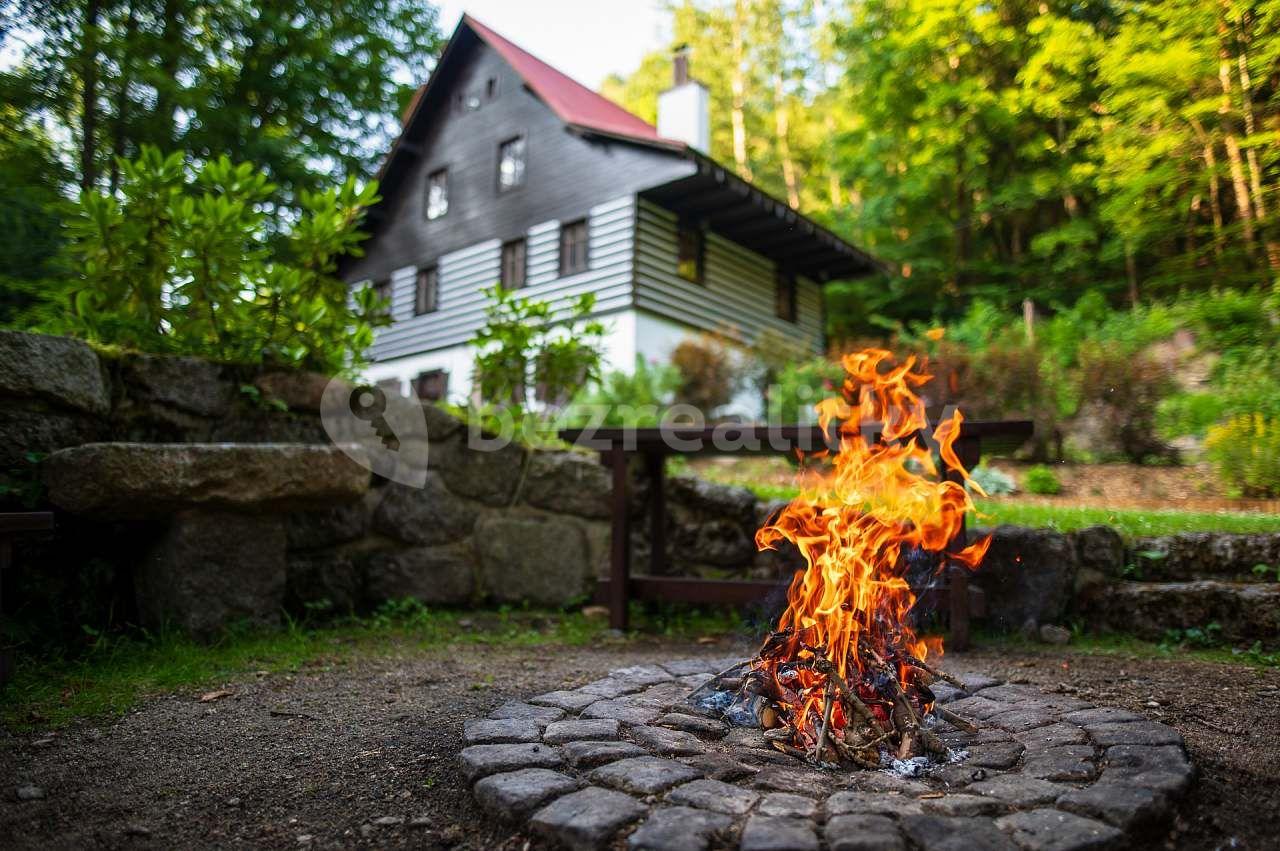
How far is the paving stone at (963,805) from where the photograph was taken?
1.75m

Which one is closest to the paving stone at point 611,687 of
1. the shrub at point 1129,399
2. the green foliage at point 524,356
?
the green foliage at point 524,356

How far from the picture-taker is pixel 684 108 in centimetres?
1419

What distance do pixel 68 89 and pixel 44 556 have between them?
12.2m

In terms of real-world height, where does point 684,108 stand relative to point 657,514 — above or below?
above

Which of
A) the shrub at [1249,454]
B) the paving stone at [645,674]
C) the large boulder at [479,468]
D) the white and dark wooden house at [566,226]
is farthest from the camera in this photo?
the white and dark wooden house at [566,226]

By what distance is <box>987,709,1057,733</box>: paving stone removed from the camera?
7.80 feet

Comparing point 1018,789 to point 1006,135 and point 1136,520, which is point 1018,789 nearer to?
point 1136,520

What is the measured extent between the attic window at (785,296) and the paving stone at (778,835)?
48.4 feet

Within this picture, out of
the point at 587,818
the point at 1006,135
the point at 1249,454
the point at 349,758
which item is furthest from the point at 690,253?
the point at 587,818

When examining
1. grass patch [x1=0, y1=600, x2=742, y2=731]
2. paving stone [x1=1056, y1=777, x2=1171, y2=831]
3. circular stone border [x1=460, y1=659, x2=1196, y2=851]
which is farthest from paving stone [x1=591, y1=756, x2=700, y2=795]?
grass patch [x1=0, y1=600, x2=742, y2=731]

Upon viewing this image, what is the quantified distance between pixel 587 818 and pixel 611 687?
44.9 inches

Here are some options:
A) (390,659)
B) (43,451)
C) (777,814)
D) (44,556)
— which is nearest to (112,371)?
(43,451)

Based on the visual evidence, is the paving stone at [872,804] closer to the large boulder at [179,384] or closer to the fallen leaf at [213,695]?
the fallen leaf at [213,695]

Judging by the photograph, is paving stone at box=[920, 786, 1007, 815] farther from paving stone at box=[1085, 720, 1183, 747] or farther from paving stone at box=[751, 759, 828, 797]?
paving stone at box=[1085, 720, 1183, 747]
